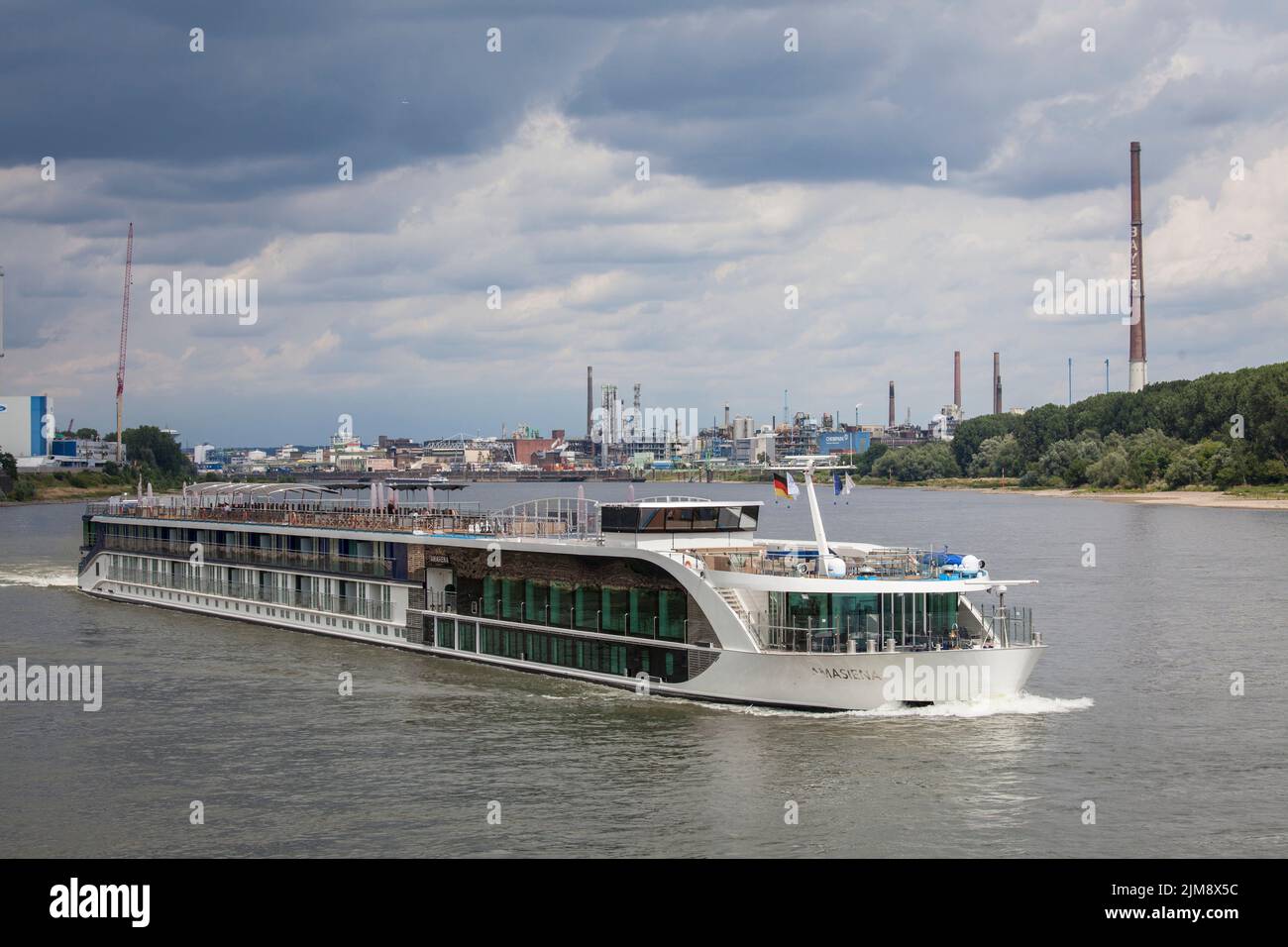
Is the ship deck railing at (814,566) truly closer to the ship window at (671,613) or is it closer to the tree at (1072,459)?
the ship window at (671,613)

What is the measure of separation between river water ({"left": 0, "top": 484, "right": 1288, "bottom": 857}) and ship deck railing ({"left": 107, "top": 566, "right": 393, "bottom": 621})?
5.46ft

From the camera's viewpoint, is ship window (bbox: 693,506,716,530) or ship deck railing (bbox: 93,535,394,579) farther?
ship deck railing (bbox: 93,535,394,579)

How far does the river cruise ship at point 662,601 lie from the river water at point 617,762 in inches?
36.6

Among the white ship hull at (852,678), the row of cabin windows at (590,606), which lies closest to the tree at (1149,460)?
the row of cabin windows at (590,606)

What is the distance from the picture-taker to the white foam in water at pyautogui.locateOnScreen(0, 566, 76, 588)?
77250 mm

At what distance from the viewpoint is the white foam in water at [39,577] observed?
77250mm

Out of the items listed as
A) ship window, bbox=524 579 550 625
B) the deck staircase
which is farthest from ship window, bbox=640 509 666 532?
ship window, bbox=524 579 550 625

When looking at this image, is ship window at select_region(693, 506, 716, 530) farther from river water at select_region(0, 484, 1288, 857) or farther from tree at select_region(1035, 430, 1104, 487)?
tree at select_region(1035, 430, 1104, 487)

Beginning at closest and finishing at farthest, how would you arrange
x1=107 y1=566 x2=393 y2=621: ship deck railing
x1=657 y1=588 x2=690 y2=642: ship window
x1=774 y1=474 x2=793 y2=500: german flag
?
1. x1=774 y1=474 x2=793 y2=500: german flag
2. x1=657 y1=588 x2=690 y2=642: ship window
3. x1=107 y1=566 x2=393 y2=621: ship deck railing

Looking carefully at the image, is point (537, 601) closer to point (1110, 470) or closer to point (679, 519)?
point (679, 519)

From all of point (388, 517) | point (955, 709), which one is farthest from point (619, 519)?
point (388, 517)
